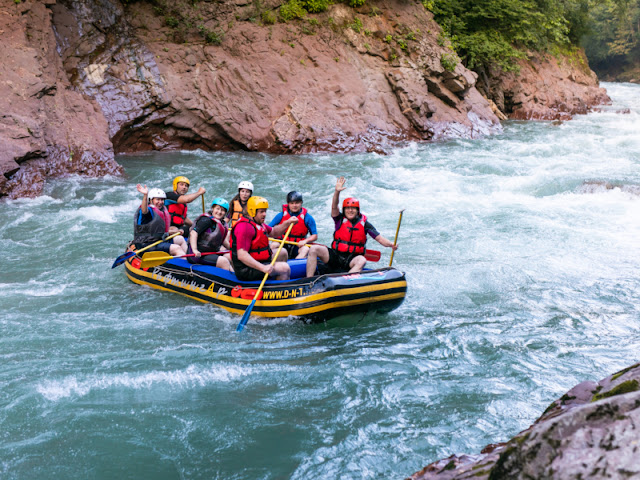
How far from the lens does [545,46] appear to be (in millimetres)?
22562

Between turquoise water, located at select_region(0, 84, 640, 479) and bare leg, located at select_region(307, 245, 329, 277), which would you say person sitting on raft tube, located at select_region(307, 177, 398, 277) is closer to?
bare leg, located at select_region(307, 245, 329, 277)

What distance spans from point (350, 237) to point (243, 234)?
115 centimetres

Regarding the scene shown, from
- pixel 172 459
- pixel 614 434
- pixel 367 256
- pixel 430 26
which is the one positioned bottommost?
pixel 172 459

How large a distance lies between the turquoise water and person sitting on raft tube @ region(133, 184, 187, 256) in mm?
575

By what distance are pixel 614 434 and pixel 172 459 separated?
9.07 ft

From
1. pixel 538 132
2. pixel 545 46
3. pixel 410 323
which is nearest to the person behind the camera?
pixel 410 323

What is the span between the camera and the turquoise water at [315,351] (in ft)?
12.6

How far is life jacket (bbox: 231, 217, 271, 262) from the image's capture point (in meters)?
5.86

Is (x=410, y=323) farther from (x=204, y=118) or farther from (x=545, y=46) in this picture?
(x=545, y=46)

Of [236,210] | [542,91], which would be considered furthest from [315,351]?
[542,91]

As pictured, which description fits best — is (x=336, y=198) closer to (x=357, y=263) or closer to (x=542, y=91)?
(x=357, y=263)

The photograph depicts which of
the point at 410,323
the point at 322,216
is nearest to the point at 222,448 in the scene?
the point at 410,323

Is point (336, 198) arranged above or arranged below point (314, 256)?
above

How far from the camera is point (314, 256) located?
6160 mm
